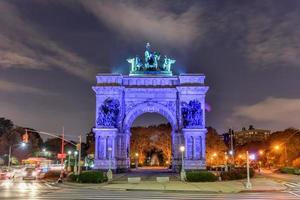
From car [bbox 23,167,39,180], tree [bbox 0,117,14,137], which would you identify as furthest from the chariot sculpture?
tree [bbox 0,117,14,137]

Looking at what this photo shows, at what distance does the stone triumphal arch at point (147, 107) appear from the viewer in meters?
64.5

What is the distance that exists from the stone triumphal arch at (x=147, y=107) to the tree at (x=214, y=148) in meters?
36.1

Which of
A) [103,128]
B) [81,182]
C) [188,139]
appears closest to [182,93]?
[188,139]

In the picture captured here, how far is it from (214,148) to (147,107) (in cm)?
3872

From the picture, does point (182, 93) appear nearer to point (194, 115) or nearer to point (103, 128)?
point (194, 115)

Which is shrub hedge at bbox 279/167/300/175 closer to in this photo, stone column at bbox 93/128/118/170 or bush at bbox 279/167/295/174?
bush at bbox 279/167/295/174

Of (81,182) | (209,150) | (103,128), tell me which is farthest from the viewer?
(209,150)

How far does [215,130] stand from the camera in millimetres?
107812

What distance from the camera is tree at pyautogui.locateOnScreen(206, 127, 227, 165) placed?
101812mm

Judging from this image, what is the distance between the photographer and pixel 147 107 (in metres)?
68.4

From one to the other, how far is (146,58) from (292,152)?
1632 inches

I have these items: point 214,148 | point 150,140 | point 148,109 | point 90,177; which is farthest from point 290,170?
point 150,140

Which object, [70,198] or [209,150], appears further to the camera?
[209,150]

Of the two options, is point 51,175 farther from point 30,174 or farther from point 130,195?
point 130,195
